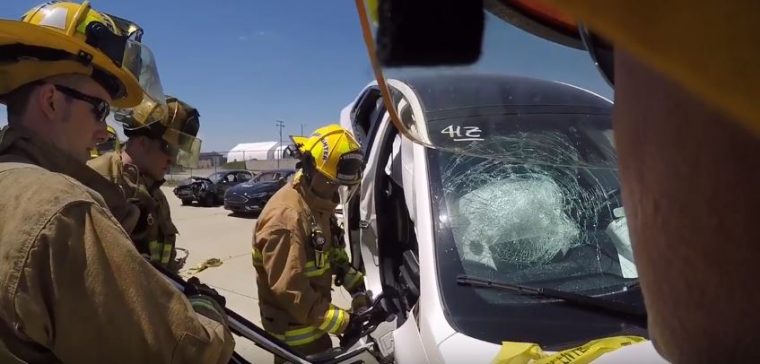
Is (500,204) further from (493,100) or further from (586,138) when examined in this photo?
(493,100)

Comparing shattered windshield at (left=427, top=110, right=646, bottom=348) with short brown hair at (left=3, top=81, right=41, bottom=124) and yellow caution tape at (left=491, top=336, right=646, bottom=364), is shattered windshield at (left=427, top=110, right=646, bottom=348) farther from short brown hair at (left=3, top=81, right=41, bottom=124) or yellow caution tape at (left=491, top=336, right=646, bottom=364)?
short brown hair at (left=3, top=81, right=41, bottom=124)

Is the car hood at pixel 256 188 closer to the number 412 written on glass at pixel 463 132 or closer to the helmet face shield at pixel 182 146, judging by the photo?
the helmet face shield at pixel 182 146

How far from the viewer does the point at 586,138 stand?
232 centimetres

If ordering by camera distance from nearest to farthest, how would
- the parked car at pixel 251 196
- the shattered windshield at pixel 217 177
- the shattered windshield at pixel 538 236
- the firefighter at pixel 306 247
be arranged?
the shattered windshield at pixel 538 236
the firefighter at pixel 306 247
the parked car at pixel 251 196
the shattered windshield at pixel 217 177

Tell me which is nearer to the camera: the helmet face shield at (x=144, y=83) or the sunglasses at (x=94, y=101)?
the sunglasses at (x=94, y=101)

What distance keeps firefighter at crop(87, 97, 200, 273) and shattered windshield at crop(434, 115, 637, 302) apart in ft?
7.25

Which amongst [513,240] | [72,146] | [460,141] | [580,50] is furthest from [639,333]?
[72,146]

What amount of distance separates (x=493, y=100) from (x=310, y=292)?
7.29 ft

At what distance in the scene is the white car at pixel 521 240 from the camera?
1929 millimetres

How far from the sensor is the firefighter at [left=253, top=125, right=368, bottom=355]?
3156 mm

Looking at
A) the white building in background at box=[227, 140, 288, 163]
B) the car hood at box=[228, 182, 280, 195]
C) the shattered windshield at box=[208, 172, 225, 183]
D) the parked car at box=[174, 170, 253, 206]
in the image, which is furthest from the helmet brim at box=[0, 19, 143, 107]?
the white building in background at box=[227, 140, 288, 163]

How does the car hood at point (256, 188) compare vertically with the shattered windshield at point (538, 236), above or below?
below

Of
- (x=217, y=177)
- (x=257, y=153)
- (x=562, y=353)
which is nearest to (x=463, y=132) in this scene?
(x=562, y=353)

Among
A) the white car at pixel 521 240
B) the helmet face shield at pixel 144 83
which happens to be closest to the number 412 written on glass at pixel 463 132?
the white car at pixel 521 240
